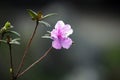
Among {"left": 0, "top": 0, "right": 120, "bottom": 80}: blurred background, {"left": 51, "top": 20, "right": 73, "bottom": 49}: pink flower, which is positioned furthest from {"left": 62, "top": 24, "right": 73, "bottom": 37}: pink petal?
{"left": 0, "top": 0, "right": 120, "bottom": 80}: blurred background

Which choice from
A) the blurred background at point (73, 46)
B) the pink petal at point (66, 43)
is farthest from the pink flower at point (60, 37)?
the blurred background at point (73, 46)

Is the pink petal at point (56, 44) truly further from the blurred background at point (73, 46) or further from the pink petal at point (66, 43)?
the blurred background at point (73, 46)

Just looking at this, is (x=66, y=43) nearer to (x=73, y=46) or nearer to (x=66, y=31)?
(x=66, y=31)

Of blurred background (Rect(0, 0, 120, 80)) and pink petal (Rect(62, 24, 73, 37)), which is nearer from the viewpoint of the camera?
pink petal (Rect(62, 24, 73, 37))

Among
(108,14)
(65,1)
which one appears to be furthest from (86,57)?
(108,14)

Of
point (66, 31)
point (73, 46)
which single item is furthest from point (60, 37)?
point (73, 46)

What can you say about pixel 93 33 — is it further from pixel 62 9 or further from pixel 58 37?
pixel 58 37

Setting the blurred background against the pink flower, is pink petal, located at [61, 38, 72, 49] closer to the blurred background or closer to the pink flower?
the pink flower
